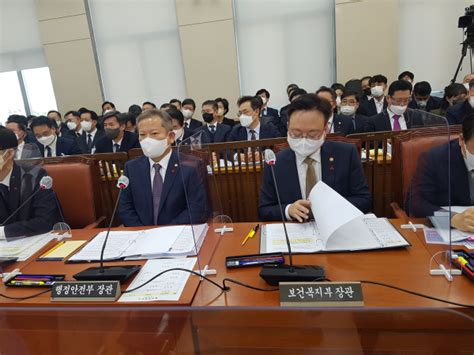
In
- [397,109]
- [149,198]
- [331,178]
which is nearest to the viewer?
[331,178]

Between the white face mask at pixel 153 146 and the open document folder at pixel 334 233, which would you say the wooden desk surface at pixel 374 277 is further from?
the white face mask at pixel 153 146

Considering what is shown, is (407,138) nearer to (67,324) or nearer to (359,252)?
(359,252)

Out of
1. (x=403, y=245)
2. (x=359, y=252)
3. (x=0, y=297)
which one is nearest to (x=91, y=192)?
(x=0, y=297)

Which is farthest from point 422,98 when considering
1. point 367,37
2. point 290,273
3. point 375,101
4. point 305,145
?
point 290,273

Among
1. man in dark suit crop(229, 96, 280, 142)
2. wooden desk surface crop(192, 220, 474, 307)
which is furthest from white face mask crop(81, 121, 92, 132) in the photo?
wooden desk surface crop(192, 220, 474, 307)

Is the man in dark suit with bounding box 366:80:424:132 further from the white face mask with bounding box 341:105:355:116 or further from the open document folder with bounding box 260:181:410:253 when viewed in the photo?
the open document folder with bounding box 260:181:410:253

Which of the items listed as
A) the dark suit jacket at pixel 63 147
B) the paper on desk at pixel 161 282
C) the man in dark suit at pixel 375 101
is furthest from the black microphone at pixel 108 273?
the man in dark suit at pixel 375 101

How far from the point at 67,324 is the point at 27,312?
0.35 feet

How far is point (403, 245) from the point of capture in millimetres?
1099

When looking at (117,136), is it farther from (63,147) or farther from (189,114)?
(189,114)

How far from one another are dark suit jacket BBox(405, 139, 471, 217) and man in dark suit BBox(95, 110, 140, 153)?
2.84 meters

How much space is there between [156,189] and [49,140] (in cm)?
250

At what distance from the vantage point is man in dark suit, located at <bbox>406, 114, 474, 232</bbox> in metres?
1.13

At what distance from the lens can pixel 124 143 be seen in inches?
137
